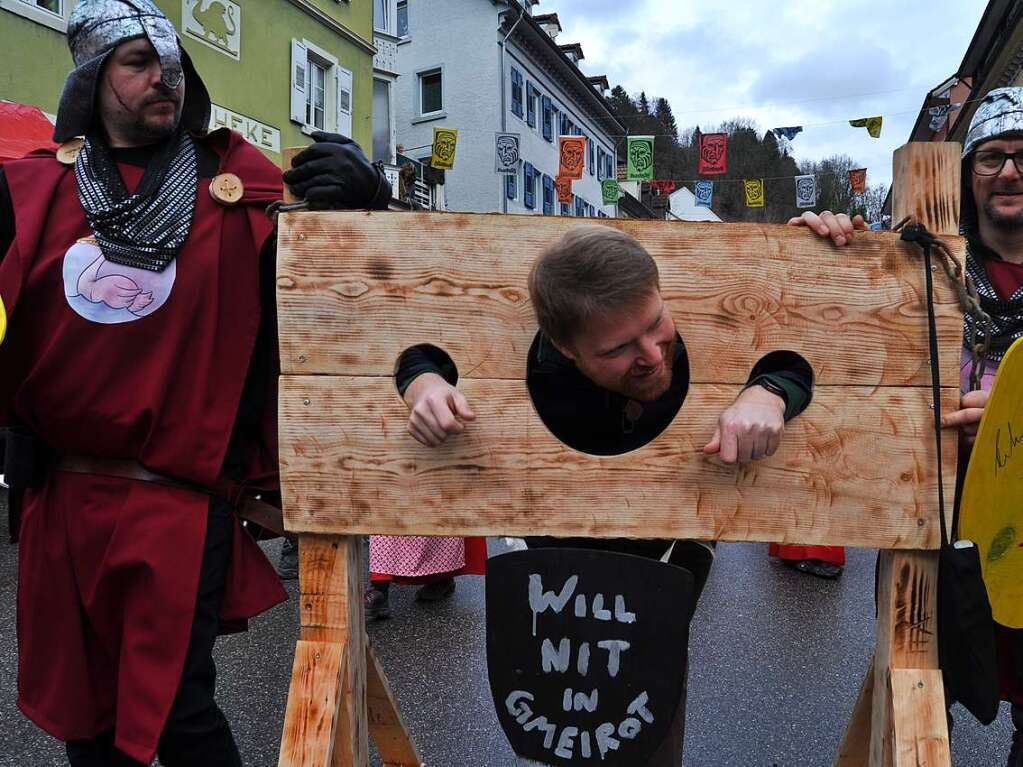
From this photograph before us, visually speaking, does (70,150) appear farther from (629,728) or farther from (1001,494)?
(1001,494)

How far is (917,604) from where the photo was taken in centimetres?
171

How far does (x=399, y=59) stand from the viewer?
22.6 meters

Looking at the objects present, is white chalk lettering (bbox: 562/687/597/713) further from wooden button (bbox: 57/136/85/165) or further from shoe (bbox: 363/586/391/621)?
shoe (bbox: 363/586/391/621)

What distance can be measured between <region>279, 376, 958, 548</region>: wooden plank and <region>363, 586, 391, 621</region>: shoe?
85.7 inches

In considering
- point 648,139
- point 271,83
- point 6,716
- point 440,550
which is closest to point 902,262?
point 440,550

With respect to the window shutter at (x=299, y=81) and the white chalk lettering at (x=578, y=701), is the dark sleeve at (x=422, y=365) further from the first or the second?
the window shutter at (x=299, y=81)

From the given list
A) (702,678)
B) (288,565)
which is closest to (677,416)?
(702,678)

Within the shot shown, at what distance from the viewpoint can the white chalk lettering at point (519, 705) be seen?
1.66 meters

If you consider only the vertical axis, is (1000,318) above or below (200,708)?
above

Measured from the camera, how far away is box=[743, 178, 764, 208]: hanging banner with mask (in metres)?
20.5

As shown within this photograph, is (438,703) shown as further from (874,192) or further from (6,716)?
(874,192)

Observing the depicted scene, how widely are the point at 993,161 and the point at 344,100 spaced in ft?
44.3

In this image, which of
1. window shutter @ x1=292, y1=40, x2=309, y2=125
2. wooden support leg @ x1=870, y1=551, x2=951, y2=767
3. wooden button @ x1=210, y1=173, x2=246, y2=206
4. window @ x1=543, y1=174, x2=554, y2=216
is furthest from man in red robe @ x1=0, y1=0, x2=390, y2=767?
window @ x1=543, y1=174, x2=554, y2=216

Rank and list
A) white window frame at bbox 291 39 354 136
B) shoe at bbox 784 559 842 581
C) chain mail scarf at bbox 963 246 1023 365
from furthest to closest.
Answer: white window frame at bbox 291 39 354 136
shoe at bbox 784 559 842 581
chain mail scarf at bbox 963 246 1023 365
